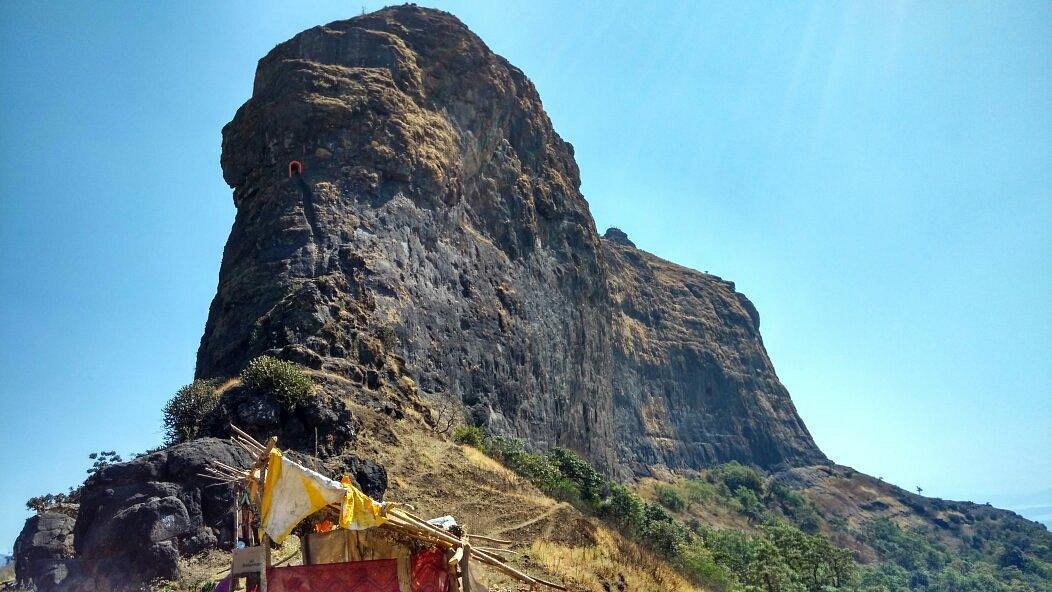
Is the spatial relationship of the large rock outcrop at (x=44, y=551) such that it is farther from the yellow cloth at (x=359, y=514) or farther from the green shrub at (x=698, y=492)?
the green shrub at (x=698, y=492)

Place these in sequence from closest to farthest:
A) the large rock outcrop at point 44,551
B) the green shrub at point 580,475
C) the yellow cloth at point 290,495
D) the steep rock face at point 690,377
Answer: the yellow cloth at point 290,495
the large rock outcrop at point 44,551
the green shrub at point 580,475
the steep rock face at point 690,377

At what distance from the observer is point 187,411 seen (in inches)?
720

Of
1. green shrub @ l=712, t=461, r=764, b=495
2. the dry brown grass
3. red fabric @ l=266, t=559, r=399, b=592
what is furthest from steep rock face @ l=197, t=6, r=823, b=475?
green shrub @ l=712, t=461, r=764, b=495

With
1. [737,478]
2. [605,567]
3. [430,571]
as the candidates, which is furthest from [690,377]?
[430,571]

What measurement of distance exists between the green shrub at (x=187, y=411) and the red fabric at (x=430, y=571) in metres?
10.9

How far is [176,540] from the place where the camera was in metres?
13.0

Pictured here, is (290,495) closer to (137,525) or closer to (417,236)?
(137,525)

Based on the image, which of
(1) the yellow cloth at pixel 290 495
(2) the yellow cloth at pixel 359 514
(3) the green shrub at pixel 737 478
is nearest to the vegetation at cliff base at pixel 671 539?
(2) the yellow cloth at pixel 359 514

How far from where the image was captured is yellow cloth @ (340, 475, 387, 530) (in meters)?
8.32

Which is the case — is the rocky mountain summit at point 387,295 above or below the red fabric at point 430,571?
above

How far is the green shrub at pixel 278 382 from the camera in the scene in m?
18.7

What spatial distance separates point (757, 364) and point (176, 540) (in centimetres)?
9695

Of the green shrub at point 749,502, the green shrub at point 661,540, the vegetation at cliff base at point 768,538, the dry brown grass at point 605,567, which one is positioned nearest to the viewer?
the dry brown grass at point 605,567

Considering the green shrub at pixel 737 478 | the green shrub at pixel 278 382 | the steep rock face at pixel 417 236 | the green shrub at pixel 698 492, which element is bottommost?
the green shrub at pixel 698 492
